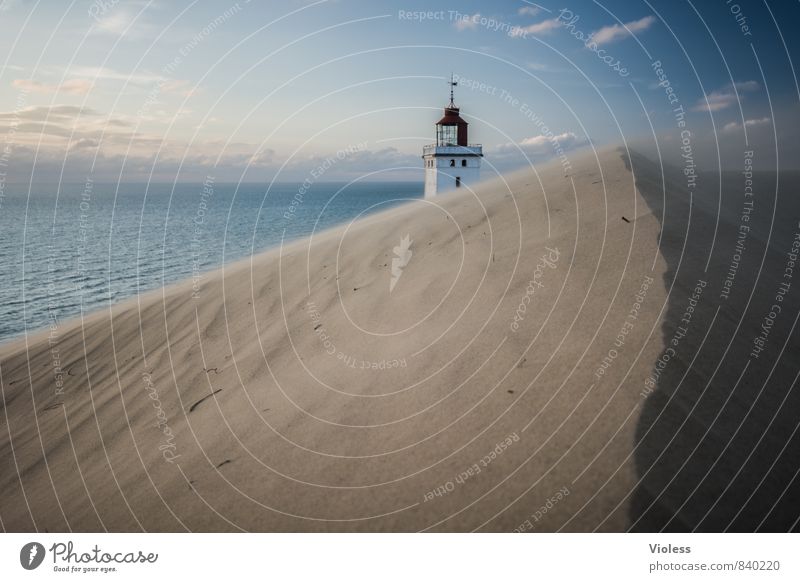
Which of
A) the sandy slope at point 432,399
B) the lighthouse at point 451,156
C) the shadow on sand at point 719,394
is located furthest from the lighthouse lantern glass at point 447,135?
the shadow on sand at point 719,394

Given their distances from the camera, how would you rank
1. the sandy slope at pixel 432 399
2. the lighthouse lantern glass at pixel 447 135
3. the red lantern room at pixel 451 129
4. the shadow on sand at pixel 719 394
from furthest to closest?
the lighthouse lantern glass at pixel 447 135, the red lantern room at pixel 451 129, the sandy slope at pixel 432 399, the shadow on sand at pixel 719 394

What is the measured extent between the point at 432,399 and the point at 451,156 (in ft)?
93.9

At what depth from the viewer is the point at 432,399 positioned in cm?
651

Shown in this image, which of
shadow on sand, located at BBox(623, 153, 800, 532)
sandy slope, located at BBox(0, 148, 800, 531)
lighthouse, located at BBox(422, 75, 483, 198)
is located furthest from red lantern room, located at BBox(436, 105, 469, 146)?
shadow on sand, located at BBox(623, 153, 800, 532)

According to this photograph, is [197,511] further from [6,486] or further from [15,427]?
[15,427]

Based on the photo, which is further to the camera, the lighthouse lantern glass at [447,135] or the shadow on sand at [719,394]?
the lighthouse lantern glass at [447,135]

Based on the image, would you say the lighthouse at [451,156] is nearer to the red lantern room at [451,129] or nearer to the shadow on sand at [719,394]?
the red lantern room at [451,129]

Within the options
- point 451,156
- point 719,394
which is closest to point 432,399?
point 719,394

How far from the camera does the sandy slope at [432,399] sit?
545 centimetres

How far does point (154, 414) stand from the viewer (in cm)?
810

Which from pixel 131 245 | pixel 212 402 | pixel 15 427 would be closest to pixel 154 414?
pixel 212 402

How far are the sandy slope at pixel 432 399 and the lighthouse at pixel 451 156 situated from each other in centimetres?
2286

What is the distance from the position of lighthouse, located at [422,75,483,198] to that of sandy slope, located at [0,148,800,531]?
22.9 metres

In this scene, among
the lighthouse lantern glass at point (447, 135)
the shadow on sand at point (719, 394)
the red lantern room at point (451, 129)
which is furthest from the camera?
the lighthouse lantern glass at point (447, 135)
